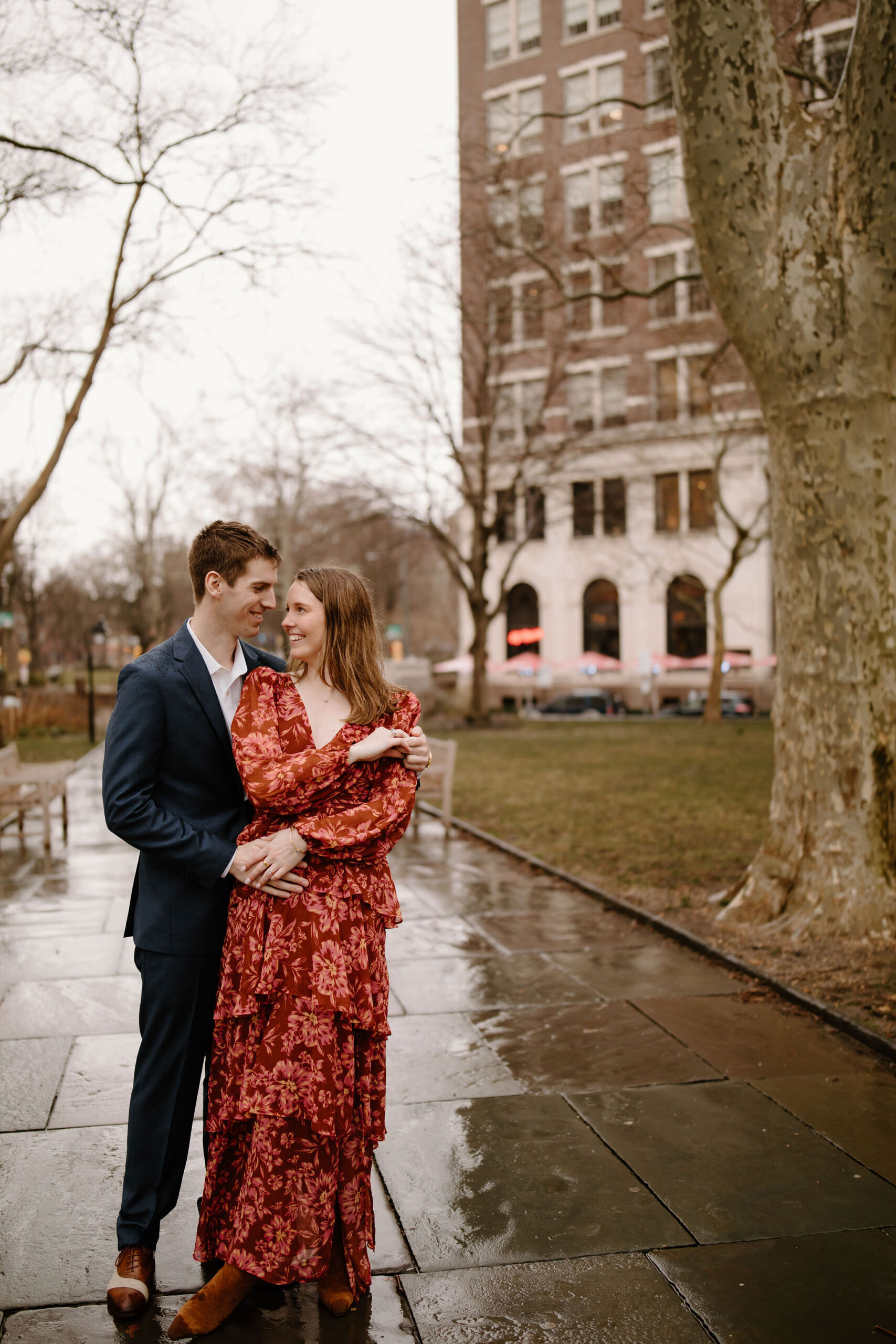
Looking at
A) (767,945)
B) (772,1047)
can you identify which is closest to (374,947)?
(772,1047)

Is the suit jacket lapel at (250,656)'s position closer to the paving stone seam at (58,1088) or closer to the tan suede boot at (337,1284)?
the tan suede boot at (337,1284)

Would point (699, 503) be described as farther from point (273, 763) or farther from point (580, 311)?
point (273, 763)

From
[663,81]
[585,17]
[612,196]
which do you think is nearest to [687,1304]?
[663,81]

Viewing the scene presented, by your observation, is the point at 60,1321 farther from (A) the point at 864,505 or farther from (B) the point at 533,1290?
(A) the point at 864,505

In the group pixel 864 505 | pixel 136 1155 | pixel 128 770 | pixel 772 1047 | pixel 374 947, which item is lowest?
pixel 772 1047

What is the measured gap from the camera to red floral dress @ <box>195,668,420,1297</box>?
2.79 metres

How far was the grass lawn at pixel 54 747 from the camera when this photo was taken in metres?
21.1

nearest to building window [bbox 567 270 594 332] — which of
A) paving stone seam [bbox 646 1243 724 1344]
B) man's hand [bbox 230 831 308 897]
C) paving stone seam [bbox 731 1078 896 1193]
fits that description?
paving stone seam [bbox 731 1078 896 1193]

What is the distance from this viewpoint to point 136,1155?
9.86 feet

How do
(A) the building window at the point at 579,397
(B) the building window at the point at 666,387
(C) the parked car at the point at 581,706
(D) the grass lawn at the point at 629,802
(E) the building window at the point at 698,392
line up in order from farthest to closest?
(A) the building window at the point at 579,397 → (C) the parked car at the point at 581,706 → (B) the building window at the point at 666,387 → (E) the building window at the point at 698,392 → (D) the grass lawn at the point at 629,802

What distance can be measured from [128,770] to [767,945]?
15.4 ft

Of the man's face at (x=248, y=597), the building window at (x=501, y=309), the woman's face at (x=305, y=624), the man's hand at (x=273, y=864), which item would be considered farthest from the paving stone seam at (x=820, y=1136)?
the building window at (x=501, y=309)

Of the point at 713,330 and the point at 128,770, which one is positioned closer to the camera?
the point at 128,770

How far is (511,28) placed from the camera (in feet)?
151
